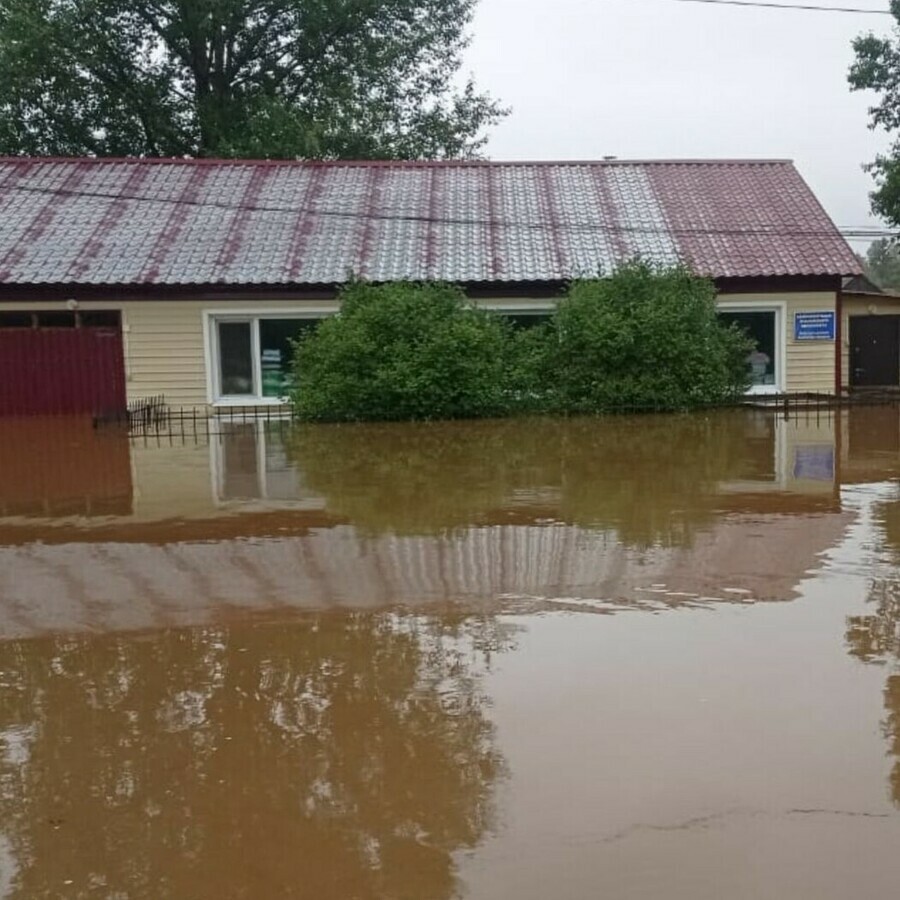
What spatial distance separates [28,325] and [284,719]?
16248 mm

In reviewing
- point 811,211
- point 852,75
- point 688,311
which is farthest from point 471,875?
point 852,75

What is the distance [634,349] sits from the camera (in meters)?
16.8

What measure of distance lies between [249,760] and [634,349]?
13491 mm

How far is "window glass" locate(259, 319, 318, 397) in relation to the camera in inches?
755

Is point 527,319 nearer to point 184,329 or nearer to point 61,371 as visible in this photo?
point 184,329

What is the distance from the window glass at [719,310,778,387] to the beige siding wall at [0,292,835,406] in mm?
262

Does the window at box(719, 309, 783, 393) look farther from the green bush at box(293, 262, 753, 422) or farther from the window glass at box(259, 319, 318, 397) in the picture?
the window glass at box(259, 319, 318, 397)

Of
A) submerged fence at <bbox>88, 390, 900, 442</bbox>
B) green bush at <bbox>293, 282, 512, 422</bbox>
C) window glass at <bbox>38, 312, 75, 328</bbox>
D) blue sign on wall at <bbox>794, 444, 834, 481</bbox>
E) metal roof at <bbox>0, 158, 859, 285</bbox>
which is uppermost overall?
metal roof at <bbox>0, 158, 859, 285</bbox>

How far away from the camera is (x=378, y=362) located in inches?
648

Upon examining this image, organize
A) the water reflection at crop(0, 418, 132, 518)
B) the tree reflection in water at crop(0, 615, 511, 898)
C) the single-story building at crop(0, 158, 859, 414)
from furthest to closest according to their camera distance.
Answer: the single-story building at crop(0, 158, 859, 414)
the water reflection at crop(0, 418, 132, 518)
the tree reflection in water at crop(0, 615, 511, 898)

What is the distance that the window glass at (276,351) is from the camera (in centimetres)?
1919

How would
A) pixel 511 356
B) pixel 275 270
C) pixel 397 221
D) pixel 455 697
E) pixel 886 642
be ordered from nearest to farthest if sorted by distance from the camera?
1. pixel 455 697
2. pixel 886 642
3. pixel 511 356
4. pixel 275 270
5. pixel 397 221

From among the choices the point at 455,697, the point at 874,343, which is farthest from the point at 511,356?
the point at 455,697

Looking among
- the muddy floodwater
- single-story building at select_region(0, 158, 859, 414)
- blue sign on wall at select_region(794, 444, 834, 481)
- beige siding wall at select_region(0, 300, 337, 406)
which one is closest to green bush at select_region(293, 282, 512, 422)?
single-story building at select_region(0, 158, 859, 414)
